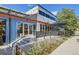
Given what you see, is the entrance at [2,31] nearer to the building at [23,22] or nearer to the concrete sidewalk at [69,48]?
the building at [23,22]

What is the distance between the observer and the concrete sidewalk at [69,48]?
17.3 feet

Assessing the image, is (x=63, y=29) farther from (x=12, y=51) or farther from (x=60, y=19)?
(x=12, y=51)

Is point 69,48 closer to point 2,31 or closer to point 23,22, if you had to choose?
point 23,22

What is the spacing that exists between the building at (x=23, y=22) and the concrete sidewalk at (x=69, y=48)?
47 cm

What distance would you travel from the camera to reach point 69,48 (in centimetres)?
536

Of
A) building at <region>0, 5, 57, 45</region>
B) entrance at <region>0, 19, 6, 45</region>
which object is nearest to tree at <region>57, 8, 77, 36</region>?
building at <region>0, 5, 57, 45</region>

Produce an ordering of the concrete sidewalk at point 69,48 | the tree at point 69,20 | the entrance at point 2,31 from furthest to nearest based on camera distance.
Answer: the tree at point 69,20 < the concrete sidewalk at point 69,48 < the entrance at point 2,31

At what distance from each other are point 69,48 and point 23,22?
1112mm

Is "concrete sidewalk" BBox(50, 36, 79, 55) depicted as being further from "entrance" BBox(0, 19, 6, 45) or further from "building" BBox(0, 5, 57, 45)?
"entrance" BBox(0, 19, 6, 45)

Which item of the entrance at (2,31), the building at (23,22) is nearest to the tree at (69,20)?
the building at (23,22)

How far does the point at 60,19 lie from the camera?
218 inches
